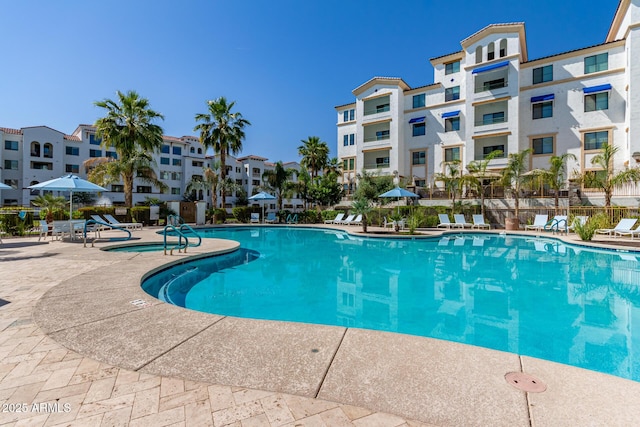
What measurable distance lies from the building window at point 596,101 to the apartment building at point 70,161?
98.4ft

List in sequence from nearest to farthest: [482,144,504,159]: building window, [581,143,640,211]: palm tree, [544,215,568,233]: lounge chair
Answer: [544,215,568,233]: lounge chair < [581,143,640,211]: palm tree < [482,144,504,159]: building window

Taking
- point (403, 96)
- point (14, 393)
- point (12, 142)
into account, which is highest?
point (403, 96)

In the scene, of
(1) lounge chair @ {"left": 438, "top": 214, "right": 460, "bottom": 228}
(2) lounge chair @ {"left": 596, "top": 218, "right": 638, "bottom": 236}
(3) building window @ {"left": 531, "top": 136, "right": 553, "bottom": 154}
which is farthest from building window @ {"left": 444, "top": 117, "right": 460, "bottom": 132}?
(2) lounge chair @ {"left": 596, "top": 218, "right": 638, "bottom": 236}

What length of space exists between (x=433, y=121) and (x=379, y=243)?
2178 cm

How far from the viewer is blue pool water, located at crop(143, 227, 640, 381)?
4.67 metres

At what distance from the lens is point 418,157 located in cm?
3266

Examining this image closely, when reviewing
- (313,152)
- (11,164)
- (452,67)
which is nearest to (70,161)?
(11,164)

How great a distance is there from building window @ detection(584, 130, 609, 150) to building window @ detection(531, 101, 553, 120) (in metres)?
3.33

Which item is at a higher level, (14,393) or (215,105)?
(215,105)

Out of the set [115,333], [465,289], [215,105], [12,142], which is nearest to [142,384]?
[115,333]

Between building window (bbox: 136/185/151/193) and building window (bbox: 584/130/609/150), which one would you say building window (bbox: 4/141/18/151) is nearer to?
building window (bbox: 136/185/151/193)

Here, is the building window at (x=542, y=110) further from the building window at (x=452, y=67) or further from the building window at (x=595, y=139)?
the building window at (x=452, y=67)

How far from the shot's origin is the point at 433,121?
104 feet

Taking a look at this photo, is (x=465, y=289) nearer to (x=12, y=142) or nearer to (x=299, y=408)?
(x=299, y=408)
